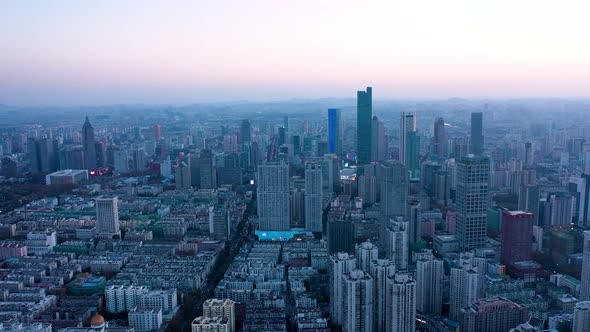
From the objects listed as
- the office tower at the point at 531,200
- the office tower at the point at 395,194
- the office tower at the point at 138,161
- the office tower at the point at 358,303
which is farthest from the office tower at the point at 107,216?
the office tower at the point at 531,200

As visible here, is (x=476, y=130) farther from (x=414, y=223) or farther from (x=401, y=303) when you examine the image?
(x=401, y=303)

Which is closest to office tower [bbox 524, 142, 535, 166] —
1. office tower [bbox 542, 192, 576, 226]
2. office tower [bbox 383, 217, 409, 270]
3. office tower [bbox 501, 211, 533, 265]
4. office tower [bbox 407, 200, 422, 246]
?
office tower [bbox 542, 192, 576, 226]

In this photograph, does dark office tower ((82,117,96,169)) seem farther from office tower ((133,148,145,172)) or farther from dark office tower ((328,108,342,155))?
dark office tower ((328,108,342,155))

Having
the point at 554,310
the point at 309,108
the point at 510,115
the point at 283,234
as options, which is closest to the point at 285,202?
the point at 283,234

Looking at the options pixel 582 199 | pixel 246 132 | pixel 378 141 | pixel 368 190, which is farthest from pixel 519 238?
pixel 246 132

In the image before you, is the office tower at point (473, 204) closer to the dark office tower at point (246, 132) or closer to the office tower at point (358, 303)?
the office tower at point (358, 303)
